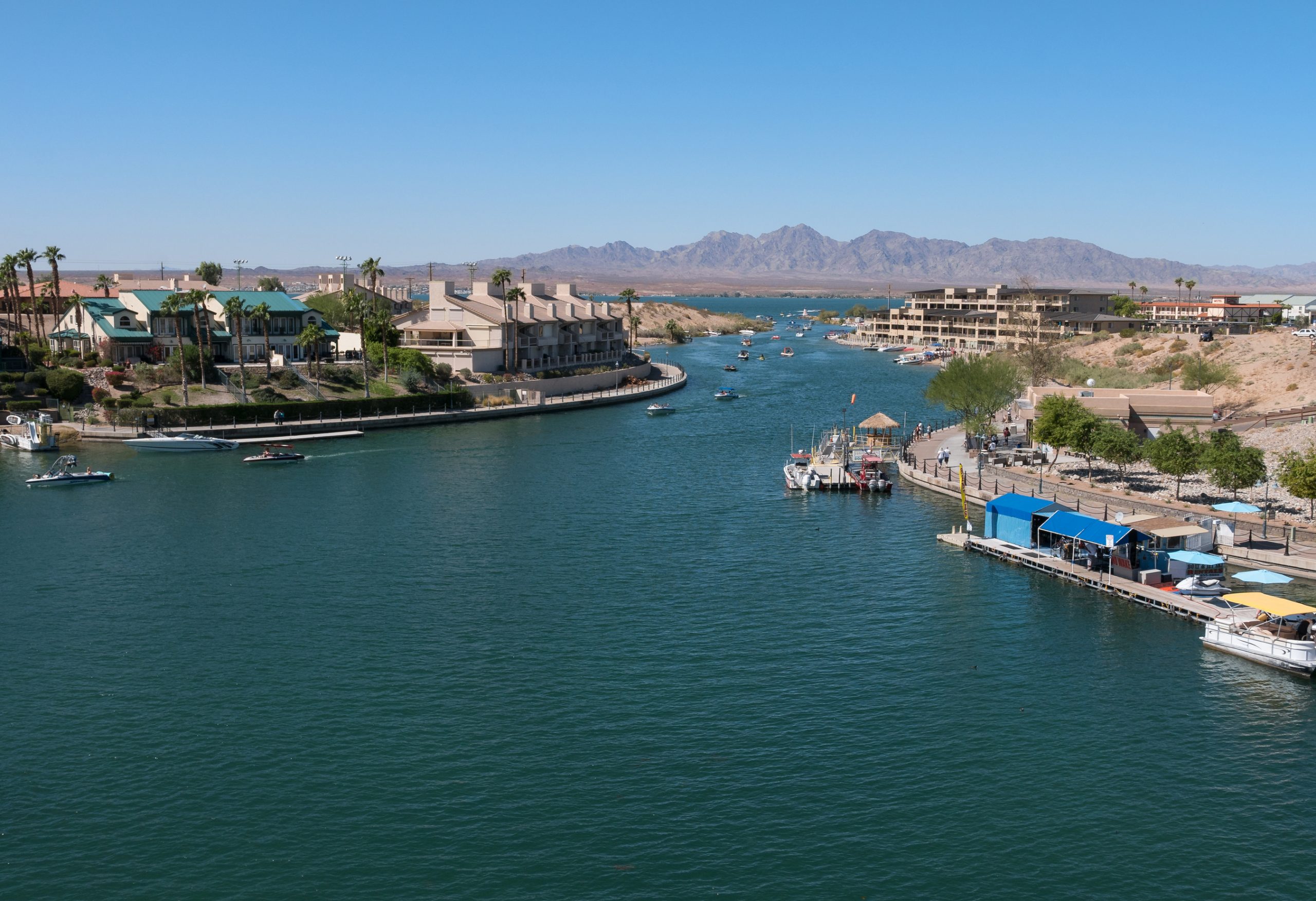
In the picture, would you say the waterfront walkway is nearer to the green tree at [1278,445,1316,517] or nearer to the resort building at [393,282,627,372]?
the resort building at [393,282,627,372]

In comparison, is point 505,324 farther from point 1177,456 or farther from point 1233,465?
point 1233,465

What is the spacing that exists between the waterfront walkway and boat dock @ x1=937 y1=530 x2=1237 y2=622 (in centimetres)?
6225

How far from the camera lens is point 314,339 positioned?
112m

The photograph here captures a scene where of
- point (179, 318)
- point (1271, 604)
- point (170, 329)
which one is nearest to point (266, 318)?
point (179, 318)

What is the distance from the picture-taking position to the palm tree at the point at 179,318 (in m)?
103

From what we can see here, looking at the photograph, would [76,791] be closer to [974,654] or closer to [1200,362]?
[974,654]

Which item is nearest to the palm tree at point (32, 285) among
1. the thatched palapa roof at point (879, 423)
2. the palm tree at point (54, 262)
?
the palm tree at point (54, 262)

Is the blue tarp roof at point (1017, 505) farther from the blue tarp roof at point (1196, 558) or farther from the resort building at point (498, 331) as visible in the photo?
the resort building at point (498, 331)

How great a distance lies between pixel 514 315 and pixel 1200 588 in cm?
9939

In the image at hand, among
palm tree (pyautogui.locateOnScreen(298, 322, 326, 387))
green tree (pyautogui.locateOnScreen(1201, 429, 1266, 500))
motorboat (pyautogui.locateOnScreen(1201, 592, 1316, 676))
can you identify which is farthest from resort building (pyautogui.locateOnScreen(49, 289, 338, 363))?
motorboat (pyautogui.locateOnScreen(1201, 592, 1316, 676))

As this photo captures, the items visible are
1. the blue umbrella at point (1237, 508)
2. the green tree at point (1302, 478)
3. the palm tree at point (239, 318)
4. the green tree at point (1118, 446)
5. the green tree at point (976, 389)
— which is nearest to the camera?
the green tree at point (1302, 478)

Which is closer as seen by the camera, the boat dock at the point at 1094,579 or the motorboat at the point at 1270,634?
the motorboat at the point at 1270,634

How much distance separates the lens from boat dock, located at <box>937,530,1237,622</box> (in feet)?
162

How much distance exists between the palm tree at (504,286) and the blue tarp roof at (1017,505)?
266ft
